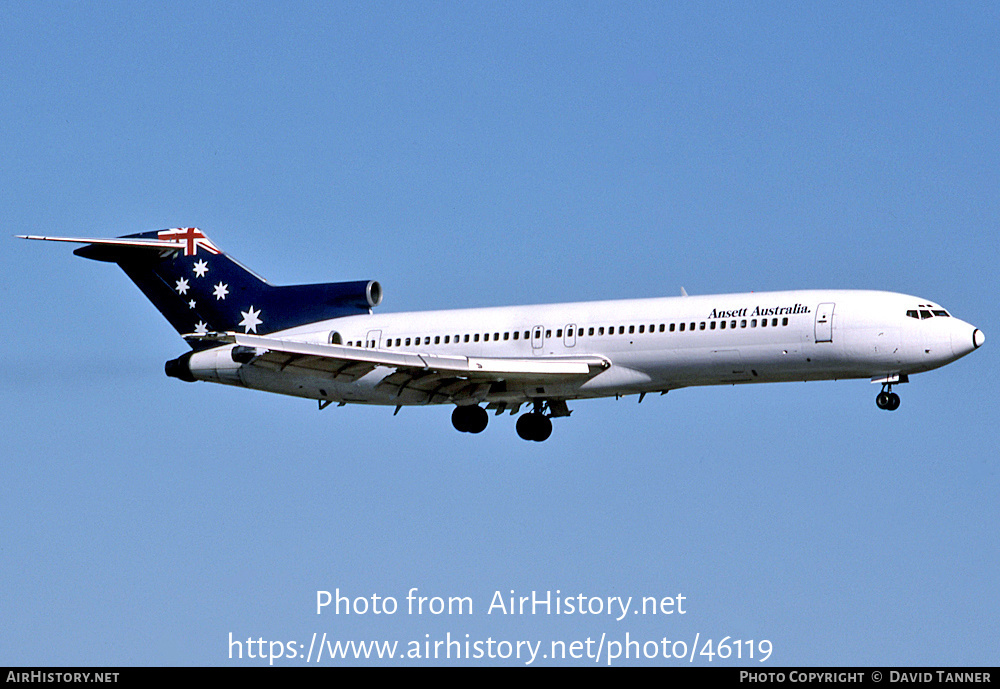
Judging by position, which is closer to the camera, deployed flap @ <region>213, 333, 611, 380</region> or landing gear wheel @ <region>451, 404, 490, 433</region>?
deployed flap @ <region>213, 333, 611, 380</region>

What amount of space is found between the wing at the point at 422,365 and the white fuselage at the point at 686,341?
40 centimetres

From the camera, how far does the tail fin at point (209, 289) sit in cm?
5353

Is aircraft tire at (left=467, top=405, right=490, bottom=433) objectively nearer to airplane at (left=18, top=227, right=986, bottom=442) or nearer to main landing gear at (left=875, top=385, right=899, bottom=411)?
airplane at (left=18, top=227, right=986, bottom=442)

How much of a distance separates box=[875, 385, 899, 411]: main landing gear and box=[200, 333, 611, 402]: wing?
24.4ft

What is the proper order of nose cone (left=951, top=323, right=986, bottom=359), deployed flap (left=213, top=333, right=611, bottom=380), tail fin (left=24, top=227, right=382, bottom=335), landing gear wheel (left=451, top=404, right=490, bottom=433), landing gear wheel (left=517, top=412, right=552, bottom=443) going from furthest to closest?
tail fin (left=24, top=227, right=382, bottom=335) → landing gear wheel (left=517, top=412, right=552, bottom=443) → landing gear wheel (left=451, top=404, right=490, bottom=433) → deployed flap (left=213, top=333, right=611, bottom=380) → nose cone (left=951, top=323, right=986, bottom=359)

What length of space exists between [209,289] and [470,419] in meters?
10.2

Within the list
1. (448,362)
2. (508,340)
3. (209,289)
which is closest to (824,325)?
(508,340)

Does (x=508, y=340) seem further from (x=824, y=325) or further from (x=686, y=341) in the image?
(x=824, y=325)

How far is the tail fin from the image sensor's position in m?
53.5

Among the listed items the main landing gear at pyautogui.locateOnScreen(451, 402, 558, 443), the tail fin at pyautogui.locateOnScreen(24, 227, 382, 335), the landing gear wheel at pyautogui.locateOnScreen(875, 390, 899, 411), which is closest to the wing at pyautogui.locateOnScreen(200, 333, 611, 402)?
the main landing gear at pyautogui.locateOnScreen(451, 402, 558, 443)

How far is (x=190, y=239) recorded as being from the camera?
55812 mm

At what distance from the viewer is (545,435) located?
5247 cm

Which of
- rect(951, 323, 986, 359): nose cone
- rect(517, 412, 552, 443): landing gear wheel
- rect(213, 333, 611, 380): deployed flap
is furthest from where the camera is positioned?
rect(517, 412, 552, 443): landing gear wheel
